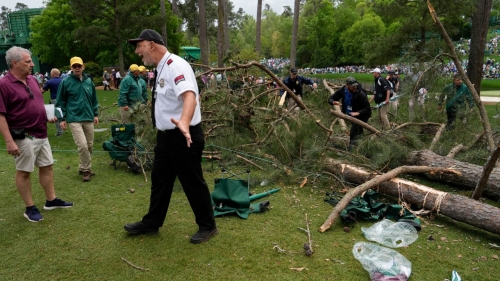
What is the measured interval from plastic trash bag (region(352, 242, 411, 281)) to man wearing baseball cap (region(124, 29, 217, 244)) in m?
1.31

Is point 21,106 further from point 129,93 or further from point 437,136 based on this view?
point 437,136

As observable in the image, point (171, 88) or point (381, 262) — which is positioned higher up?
point (171, 88)

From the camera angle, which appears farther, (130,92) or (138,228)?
(130,92)

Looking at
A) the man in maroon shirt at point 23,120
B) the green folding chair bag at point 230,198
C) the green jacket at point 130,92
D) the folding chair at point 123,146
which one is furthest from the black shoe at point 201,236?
the green jacket at point 130,92

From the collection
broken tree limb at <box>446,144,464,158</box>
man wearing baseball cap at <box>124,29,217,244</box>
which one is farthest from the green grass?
broken tree limb at <box>446,144,464,158</box>

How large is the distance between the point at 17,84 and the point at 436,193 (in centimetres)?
437

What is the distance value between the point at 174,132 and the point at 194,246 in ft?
3.28

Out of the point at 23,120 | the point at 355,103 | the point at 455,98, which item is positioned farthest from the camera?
the point at 455,98

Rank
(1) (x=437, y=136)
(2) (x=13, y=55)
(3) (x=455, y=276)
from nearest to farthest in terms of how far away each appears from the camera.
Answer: (3) (x=455, y=276) → (2) (x=13, y=55) → (1) (x=437, y=136)

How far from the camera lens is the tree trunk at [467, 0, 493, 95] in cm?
1011

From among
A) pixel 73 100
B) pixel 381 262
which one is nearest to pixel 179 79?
pixel 381 262

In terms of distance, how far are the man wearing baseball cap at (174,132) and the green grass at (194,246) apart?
30 centimetres

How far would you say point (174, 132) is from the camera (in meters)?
2.99

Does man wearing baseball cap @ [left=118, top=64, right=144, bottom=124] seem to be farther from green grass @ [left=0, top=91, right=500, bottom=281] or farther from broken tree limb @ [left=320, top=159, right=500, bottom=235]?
broken tree limb @ [left=320, top=159, right=500, bottom=235]
